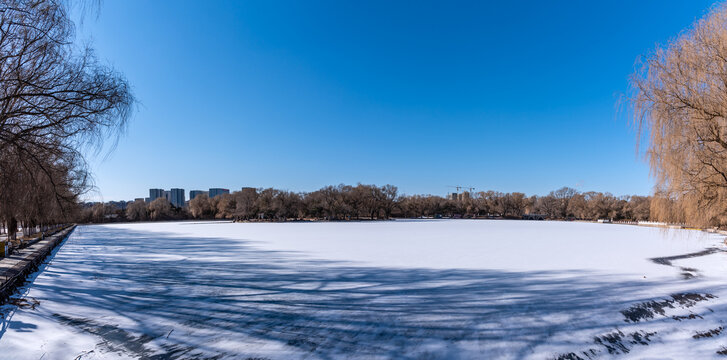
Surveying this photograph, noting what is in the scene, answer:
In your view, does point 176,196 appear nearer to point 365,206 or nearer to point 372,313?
point 365,206

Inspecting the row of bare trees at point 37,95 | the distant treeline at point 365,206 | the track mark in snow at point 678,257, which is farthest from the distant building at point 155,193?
the track mark in snow at point 678,257

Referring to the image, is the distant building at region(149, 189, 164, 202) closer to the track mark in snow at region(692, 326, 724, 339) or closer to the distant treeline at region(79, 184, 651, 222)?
the distant treeline at region(79, 184, 651, 222)

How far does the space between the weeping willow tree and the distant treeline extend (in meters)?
66.6

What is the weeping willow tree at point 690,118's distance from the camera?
7.43 m

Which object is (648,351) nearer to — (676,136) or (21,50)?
(676,136)

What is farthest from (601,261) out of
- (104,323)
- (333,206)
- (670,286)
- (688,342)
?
(333,206)

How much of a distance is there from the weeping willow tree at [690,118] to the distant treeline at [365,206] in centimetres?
6657

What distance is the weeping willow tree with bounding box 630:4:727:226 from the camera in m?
7.43

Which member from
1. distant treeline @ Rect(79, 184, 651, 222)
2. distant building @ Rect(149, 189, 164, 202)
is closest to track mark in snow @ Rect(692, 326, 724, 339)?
distant treeline @ Rect(79, 184, 651, 222)

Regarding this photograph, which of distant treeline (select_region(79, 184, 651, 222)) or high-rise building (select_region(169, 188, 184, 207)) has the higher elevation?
high-rise building (select_region(169, 188, 184, 207))

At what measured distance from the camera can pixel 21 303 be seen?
7.25 metres

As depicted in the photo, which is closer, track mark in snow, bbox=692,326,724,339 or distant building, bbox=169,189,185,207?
track mark in snow, bbox=692,326,724,339

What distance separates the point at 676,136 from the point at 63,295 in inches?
602

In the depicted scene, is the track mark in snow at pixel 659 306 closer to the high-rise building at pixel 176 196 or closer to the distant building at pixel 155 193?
the distant building at pixel 155 193
